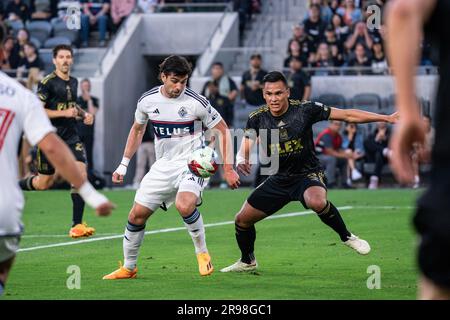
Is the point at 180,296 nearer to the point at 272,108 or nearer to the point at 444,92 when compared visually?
the point at 272,108

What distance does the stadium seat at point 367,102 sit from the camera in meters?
26.7

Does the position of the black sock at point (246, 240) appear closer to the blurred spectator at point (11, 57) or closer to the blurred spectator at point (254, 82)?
the blurred spectator at point (254, 82)

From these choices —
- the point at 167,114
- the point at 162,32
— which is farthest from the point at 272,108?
the point at 162,32

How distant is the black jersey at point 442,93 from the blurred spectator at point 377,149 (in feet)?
67.2

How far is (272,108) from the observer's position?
11.7 metres

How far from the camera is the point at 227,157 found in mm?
11336

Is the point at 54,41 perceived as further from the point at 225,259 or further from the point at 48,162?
the point at 225,259

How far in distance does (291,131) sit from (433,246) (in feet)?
22.4

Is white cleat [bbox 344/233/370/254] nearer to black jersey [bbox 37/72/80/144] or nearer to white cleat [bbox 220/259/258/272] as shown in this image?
white cleat [bbox 220/259/258/272]

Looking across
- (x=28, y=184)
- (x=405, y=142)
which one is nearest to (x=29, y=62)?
(x=28, y=184)

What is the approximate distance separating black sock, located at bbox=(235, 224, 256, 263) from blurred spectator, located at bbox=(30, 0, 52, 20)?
21501 millimetres

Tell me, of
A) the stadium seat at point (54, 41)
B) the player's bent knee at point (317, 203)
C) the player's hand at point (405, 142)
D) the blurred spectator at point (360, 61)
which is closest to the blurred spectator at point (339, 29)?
the blurred spectator at point (360, 61)

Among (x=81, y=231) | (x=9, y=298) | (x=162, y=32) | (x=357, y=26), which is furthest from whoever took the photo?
(x=162, y=32)

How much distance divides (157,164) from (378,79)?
649 inches
